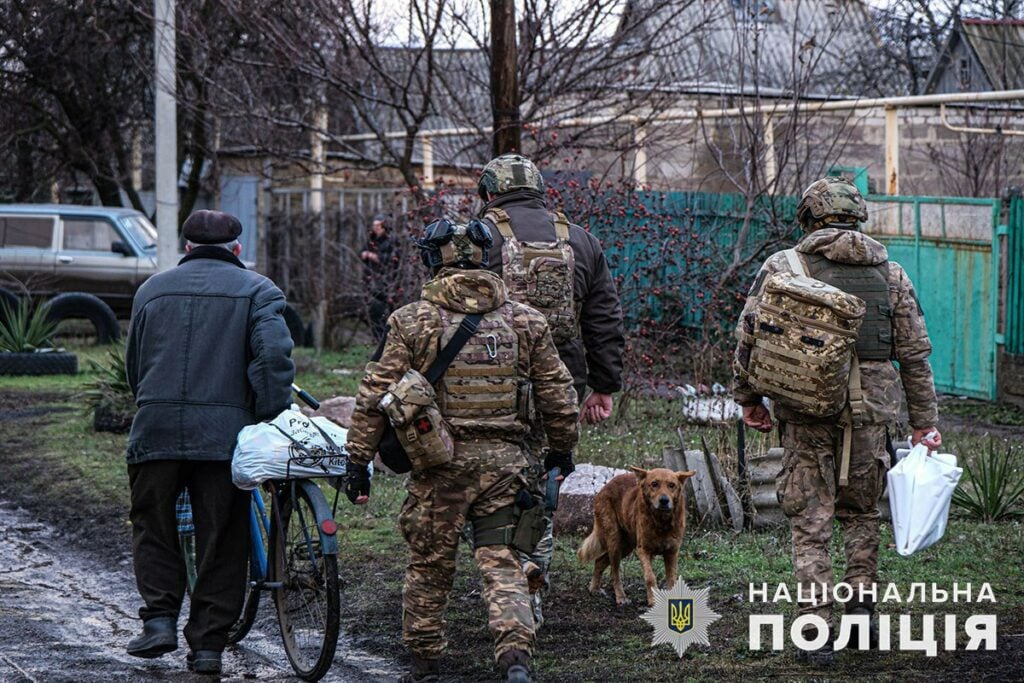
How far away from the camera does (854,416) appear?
5.49 meters

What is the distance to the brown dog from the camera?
6.43 meters

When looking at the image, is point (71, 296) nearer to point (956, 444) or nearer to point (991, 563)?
point (956, 444)

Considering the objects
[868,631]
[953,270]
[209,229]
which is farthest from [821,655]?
[953,270]

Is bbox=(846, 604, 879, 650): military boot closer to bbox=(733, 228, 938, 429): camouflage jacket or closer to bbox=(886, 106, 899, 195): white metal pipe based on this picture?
bbox=(733, 228, 938, 429): camouflage jacket

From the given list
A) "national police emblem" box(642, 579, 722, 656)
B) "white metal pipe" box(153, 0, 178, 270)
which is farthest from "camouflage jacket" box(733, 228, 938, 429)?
"white metal pipe" box(153, 0, 178, 270)

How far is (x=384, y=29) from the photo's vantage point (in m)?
12.6

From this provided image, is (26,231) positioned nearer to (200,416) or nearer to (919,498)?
(200,416)

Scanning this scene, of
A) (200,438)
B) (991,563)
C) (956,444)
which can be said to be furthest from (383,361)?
(956,444)

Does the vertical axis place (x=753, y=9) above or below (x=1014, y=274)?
above

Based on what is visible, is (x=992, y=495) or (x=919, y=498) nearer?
(x=919, y=498)

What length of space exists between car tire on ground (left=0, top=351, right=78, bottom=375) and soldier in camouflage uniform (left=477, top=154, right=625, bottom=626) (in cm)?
1074

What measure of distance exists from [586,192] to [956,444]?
345 cm

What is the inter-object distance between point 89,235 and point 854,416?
16201mm

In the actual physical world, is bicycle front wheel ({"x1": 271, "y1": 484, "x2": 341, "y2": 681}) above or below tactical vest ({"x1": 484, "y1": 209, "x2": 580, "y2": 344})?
below
